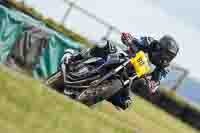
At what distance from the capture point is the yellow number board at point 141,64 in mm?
10890

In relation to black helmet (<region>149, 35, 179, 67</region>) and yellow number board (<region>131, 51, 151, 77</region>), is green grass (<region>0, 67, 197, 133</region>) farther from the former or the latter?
black helmet (<region>149, 35, 179, 67</region>)

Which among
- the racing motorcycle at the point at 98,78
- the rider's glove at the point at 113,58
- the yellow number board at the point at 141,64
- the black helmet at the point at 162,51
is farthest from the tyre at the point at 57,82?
the black helmet at the point at 162,51

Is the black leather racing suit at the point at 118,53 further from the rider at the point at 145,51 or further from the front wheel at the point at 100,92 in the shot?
the front wheel at the point at 100,92

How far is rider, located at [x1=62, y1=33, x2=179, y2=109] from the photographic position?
37.0ft

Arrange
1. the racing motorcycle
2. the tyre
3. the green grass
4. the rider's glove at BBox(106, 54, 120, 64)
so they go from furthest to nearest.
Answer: the tyre < the rider's glove at BBox(106, 54, 120, 64) < the racing motorcycle < the green grass

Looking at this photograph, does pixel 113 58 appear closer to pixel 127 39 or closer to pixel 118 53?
pixel 118 53

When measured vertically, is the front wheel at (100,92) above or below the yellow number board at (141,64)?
below

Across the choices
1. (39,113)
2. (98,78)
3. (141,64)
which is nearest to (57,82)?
(98,78)

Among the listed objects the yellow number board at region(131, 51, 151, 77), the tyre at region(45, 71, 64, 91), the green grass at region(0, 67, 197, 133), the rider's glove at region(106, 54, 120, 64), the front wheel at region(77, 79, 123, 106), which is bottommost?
the tyre at region(45, 71, 64, 91)

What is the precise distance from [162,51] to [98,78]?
1.24m

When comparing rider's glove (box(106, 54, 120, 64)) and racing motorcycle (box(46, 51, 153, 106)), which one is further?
rider's glove (box(106, 54, 120, 64))

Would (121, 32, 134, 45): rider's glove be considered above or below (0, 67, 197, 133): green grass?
below

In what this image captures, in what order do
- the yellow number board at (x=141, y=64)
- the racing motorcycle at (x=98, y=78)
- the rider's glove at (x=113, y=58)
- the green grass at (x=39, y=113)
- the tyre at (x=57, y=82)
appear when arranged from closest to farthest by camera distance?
the green grass at (x=39, y=113), the yellow number board at (x=141, y=64), the racing motorcycle at (x=98, y=78), the rider's glove at (x=113, y=58), the tyre at (x=57, y=82)

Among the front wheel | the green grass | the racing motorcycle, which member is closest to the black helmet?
the racing motorcycle
